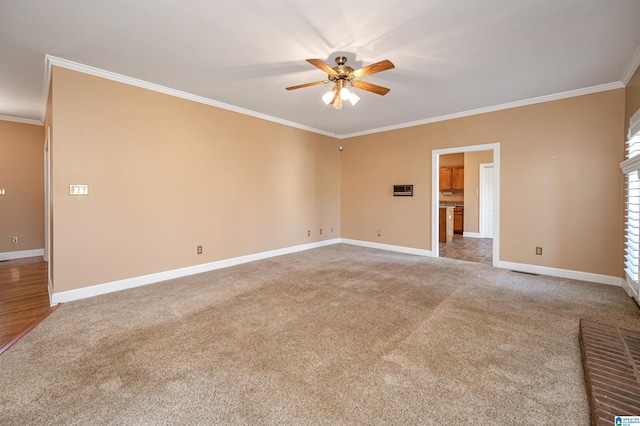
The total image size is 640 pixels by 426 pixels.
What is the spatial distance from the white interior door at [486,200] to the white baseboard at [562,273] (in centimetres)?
375

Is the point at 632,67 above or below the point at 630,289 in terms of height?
above

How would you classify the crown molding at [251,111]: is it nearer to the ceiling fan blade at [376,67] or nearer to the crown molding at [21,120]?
the crown molding at [21,120]

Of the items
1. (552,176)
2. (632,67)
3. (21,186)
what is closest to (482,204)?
(552,176)

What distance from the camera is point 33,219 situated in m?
5.61

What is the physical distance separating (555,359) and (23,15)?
5201mm

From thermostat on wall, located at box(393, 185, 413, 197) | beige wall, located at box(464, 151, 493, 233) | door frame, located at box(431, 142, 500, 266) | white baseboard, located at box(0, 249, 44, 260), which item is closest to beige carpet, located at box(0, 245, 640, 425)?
door frame, located at box(431, 142, 500, 266)

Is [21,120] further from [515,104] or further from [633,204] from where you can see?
[633,204]

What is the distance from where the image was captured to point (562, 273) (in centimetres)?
421

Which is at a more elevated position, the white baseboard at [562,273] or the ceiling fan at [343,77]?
the ceiling fan at [343,77]

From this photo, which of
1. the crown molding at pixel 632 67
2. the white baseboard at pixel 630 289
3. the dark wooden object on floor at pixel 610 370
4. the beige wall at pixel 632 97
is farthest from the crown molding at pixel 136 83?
the white baseboard at pixel 630 289

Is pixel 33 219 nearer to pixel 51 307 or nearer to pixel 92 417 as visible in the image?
pixel 51 307

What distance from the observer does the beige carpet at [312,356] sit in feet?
5.22

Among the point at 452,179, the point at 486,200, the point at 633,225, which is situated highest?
the point at 452,179

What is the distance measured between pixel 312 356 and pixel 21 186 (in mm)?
6990
